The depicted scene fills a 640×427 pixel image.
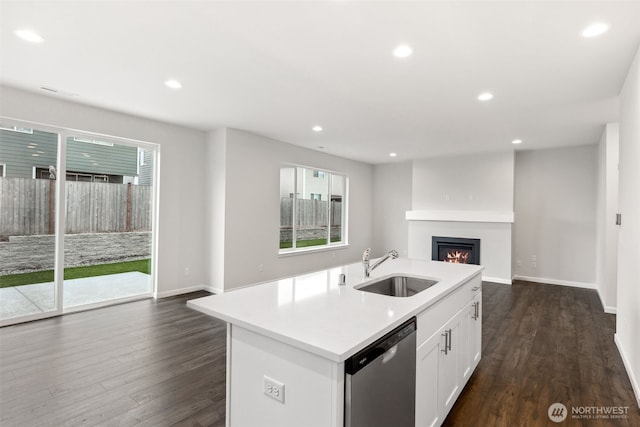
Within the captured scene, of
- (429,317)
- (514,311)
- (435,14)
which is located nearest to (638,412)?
(429,317)

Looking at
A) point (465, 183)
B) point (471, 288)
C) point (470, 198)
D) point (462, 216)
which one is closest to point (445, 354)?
point (471, 288)

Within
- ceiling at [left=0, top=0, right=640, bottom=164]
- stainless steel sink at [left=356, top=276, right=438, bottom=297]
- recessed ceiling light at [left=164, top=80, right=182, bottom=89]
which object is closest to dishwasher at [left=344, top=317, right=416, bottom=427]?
stainless steel sink at [left=356, top=276, right=438, bottom=297]

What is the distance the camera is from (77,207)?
159 inches

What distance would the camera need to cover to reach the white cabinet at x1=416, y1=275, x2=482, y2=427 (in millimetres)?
1658

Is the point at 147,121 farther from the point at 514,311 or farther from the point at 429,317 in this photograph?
the point at 514,311

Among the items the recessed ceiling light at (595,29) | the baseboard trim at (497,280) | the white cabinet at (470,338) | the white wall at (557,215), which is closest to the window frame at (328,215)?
the baseboard trim at (497,280)

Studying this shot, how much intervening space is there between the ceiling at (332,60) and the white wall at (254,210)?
2.52 feet

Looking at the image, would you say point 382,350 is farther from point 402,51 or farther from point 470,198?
point 470,198

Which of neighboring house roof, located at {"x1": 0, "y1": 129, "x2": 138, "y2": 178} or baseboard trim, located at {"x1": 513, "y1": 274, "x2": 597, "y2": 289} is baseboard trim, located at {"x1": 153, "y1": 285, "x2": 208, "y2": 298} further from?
baseboard trim, located at {"x1": 513, "y1": 274, "x2": 597, "y2": 289}

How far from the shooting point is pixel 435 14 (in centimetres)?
206

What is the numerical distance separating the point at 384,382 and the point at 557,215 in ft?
20.9

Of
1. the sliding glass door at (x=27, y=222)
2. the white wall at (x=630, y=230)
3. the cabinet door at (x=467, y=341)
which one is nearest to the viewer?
the cabinet door at (x=467, y=341)

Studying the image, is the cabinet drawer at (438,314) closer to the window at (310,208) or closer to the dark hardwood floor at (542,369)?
the dark hardwood floor at (542,369)

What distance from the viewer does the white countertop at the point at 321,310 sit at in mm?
1210
